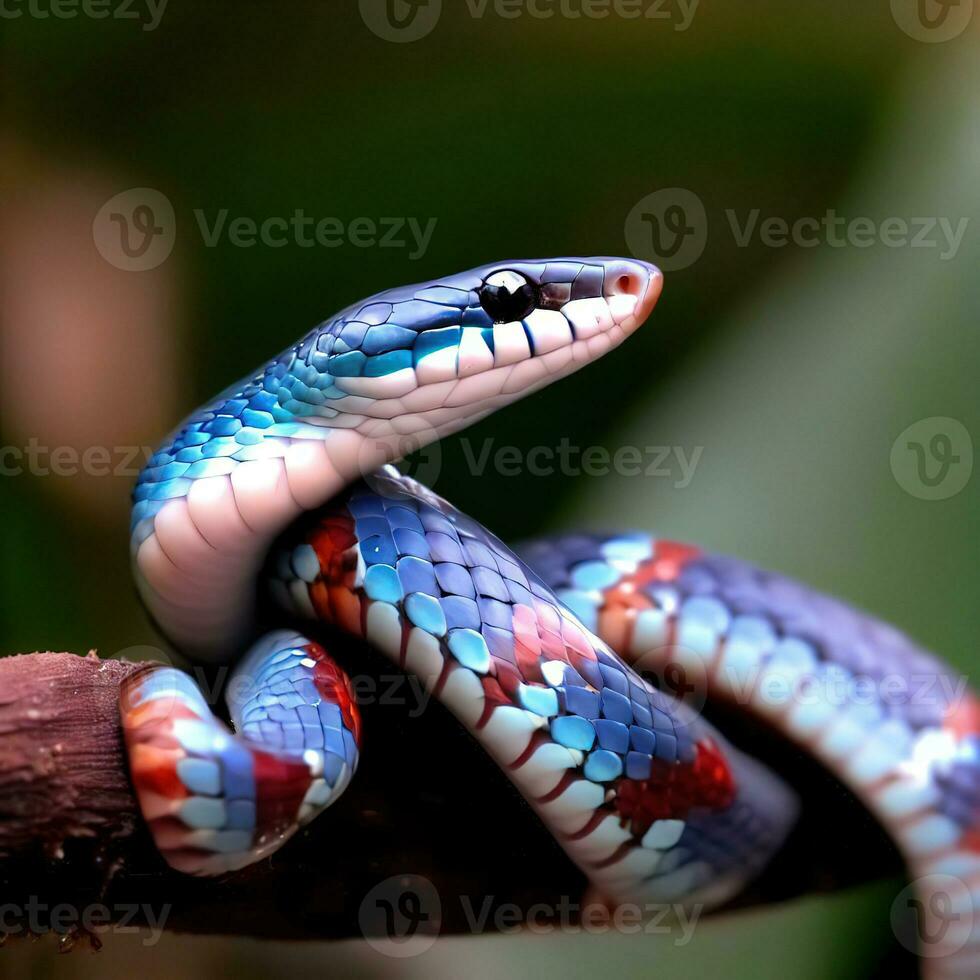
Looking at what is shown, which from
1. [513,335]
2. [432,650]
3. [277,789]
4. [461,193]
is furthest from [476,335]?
[461,193]

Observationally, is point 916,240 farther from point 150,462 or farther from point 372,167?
point 150,462

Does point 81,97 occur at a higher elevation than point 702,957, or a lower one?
higher

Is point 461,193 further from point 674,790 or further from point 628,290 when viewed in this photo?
point 674,790

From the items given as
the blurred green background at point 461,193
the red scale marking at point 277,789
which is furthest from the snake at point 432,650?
the blurred green background at point 461,193

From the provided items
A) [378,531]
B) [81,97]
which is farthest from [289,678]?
[81,97]

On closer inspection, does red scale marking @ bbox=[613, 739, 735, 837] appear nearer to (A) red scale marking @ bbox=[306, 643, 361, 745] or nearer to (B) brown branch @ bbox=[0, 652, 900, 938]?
(B) brown branch @ bbox=[0, 652, 900, 938]

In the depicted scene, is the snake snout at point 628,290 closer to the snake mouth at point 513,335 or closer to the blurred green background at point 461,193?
the snake mouth at point 513,335

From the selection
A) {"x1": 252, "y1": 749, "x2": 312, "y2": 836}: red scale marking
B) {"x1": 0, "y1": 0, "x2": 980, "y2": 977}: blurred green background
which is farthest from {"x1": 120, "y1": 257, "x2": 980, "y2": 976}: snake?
{"x1": 0, "y1": 0, "x2": 980, "y2": 977}: blurred green background
